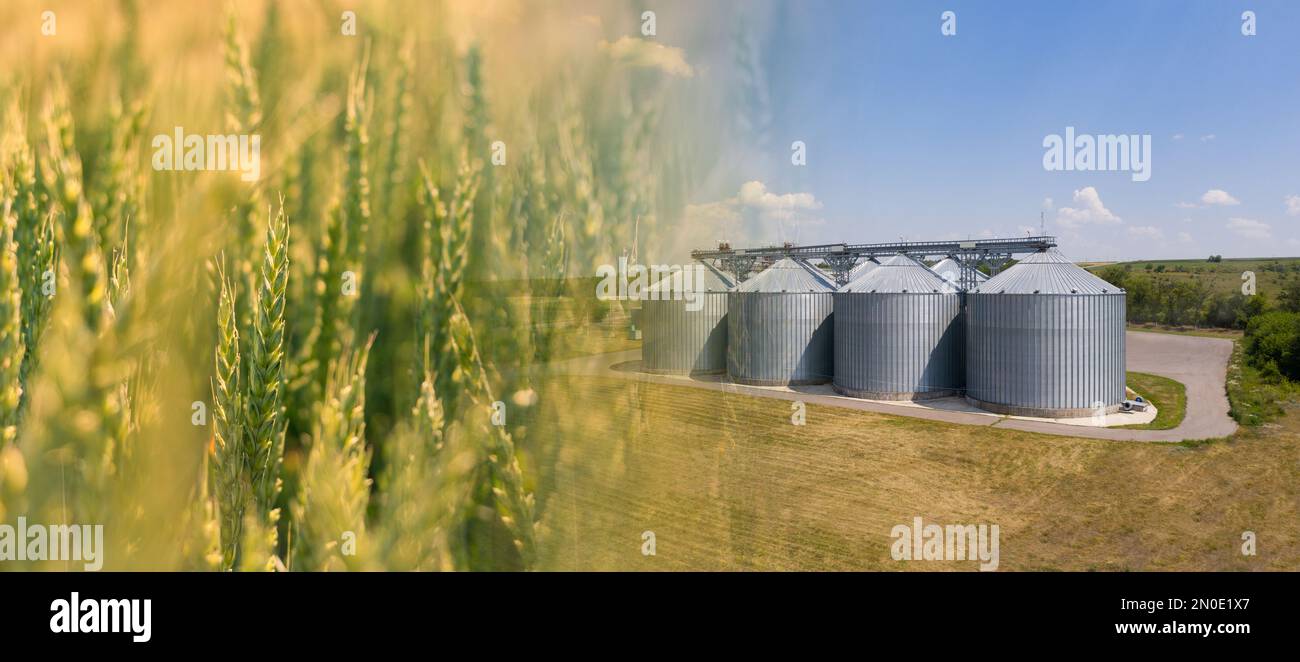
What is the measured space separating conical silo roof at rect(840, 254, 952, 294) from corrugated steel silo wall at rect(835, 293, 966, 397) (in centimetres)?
34

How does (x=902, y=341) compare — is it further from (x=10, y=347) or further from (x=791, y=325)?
(x=10, y=347)

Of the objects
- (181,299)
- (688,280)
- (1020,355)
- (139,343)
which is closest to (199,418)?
(181,299)

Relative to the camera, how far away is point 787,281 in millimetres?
21844

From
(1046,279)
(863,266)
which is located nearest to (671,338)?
(1046,279)

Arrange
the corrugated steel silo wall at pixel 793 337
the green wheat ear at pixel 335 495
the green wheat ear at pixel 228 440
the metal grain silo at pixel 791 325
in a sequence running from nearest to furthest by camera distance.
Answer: the green wheat ear at pixel 335 495 → the green wheat ear at pixel 228 440 → the corrugated steel silo wall at pixel 793 337 → the metal grain silo at pixel 791 325

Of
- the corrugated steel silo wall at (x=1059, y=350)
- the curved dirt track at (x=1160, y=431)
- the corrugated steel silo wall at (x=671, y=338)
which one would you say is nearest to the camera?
the corrugated steel silo wall at (x=671, y=338)

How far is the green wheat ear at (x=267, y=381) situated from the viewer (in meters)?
1.47

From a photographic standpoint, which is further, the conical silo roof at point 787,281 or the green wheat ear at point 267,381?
the conical silo roof at point 787,281

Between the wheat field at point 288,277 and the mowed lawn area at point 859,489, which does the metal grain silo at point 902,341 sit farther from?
the wheat field at point 288,277

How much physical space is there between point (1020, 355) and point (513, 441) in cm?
1977

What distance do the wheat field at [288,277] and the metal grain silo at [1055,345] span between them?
63.6 feet

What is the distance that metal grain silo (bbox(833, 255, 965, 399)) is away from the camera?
2002 cm

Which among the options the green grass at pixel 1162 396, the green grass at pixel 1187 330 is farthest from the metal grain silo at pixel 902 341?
the green grass at pixel 1187 330

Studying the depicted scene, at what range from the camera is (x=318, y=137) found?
173 centimetres
